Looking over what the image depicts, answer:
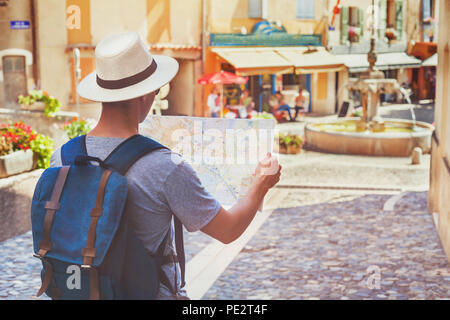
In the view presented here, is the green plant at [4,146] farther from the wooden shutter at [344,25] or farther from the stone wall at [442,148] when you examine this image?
the wooden shutter at [344,25]

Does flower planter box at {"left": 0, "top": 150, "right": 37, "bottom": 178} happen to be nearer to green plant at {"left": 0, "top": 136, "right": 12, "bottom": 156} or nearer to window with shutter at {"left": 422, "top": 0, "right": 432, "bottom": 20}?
green plant at {"left": 0, "top": 136, "right": 12, "bottom": 156}

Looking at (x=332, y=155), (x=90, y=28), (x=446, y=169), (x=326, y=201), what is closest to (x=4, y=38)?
(x=90, y=28)

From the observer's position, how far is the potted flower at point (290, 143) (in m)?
16.6

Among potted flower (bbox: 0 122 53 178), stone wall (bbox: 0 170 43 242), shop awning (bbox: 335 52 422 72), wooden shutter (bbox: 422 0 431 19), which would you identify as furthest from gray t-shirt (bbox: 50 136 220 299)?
wooden shutter (bbox: 422 0 431 19)

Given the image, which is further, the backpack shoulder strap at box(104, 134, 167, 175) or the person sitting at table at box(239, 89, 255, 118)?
the person sitting at table at box(239, 89, 255, 118)

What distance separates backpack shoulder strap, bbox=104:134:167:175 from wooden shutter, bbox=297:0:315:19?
27851 millimetres

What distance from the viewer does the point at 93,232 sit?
7.06 ft

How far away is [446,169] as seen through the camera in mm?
7699

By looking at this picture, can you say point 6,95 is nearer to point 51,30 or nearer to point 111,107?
point 51,30

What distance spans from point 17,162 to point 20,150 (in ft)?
0.68

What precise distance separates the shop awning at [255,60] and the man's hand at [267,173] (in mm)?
22554

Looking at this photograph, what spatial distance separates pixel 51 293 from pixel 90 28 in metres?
20.4

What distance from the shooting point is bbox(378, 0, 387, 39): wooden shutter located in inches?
1348

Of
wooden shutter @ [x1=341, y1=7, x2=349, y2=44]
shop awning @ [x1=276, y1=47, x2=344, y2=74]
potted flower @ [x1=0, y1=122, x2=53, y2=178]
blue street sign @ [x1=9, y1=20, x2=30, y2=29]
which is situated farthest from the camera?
wooden shutter @ [x1=341, y1=7, x2=349, y2=44]
